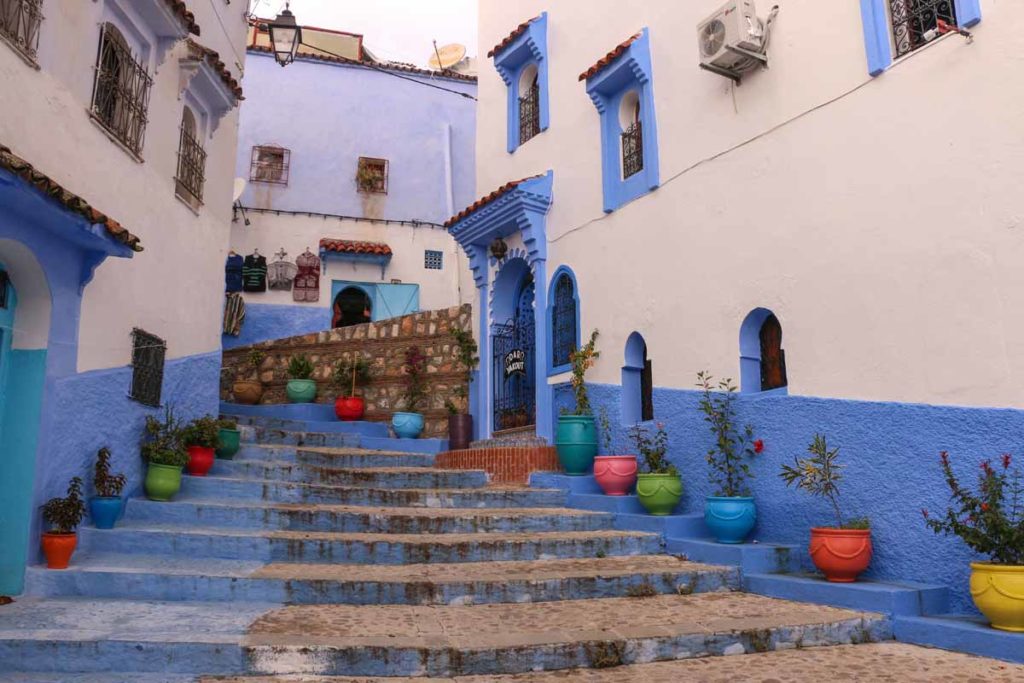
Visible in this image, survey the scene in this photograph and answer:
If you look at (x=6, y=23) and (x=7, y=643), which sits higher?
(x=6, y=23)

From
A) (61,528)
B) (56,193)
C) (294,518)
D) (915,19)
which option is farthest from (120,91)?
(915,19)

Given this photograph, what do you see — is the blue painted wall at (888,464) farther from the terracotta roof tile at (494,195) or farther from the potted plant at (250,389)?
the potted plant at (250,389)

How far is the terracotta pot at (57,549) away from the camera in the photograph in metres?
5.56

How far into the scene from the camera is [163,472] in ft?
23.2

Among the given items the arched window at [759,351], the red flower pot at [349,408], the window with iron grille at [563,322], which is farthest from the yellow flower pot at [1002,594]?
the red flower pot at [349,408]

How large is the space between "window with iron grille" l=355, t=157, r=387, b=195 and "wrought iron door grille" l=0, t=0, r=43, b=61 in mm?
11426

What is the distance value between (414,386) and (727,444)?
18.8 ft

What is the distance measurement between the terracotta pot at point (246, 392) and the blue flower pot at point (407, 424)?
10.1 feet

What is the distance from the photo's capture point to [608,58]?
9195 millimetres

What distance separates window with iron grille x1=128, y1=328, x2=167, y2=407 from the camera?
7.11 m

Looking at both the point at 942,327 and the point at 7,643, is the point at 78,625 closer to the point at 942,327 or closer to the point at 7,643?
the point at 7,643

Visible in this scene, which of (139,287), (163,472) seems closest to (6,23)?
(139,287)

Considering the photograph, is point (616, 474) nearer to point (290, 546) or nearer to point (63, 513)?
point (290, 546)

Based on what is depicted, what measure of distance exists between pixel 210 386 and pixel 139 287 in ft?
6.77
